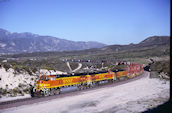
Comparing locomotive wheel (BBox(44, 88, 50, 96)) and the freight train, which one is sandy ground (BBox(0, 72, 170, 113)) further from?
the freight train

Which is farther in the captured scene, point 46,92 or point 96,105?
point 46,92

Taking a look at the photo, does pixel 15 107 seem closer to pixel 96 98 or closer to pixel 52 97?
pixel 52 97

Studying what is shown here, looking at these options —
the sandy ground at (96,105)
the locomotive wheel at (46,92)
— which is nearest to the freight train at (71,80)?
the locomotive wheel at (46,92)

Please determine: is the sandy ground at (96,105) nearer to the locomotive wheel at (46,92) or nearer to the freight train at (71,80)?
the locomotive wheel at (46,92)

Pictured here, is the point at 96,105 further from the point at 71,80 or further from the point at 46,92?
the point at 71,80

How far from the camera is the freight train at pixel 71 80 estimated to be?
29219mm

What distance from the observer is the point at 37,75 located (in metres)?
43.4

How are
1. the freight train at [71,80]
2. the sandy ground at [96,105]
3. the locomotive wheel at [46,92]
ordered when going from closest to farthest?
the sandy ground at [96,105] < the freight train at [71,80] < the locomotive wheel at [46,92]

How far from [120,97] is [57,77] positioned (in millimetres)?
11021

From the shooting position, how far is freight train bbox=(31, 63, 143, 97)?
29219mm

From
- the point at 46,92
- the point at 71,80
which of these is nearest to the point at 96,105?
the point at 46,92

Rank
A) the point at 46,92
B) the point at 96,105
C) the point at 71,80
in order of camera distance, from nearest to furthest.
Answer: the point at 96,105 < the point at 46,92 < the point at 71,80

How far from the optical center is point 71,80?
34844 millimetres

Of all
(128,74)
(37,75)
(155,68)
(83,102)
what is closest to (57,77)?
(83,102)
